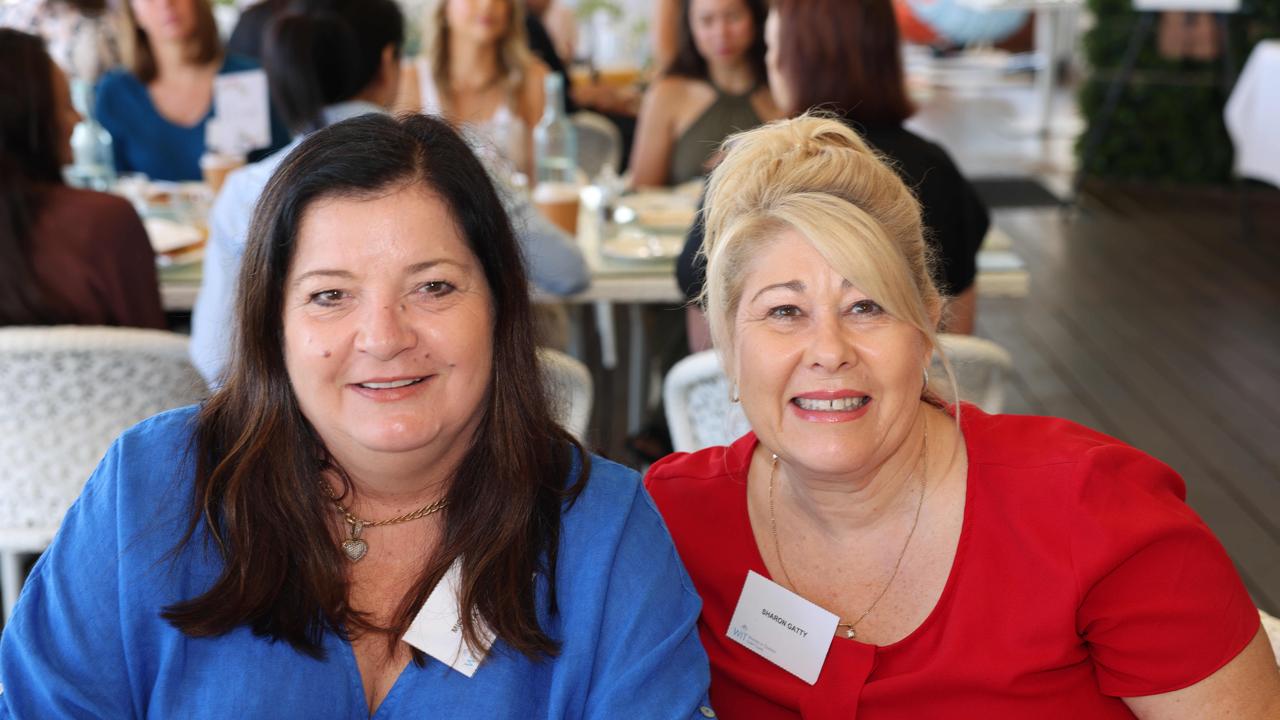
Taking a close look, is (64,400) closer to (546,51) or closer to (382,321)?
(382,321)

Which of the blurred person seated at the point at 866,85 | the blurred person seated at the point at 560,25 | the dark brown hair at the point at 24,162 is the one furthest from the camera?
the blurred person seated at the point at 560,25

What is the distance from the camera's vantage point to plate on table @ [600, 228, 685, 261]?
124 inches

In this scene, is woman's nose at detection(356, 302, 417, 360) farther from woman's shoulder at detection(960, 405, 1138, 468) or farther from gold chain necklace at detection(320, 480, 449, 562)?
woman's shoulder at detection(960, 405, 1138, 468)

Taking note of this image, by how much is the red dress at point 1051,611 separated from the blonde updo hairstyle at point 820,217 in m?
0.18

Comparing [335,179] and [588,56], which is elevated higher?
[335,179]

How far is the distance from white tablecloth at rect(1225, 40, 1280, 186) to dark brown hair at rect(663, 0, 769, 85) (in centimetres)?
Answer: 351

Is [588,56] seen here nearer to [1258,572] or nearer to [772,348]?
[1258,572]

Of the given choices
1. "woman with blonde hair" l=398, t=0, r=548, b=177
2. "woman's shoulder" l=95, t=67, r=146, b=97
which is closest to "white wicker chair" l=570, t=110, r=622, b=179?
"woman with blonde hair" l=398, t=0, r=548, b=177

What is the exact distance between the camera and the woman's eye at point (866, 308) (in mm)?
1540

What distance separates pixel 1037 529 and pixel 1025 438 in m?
0.14

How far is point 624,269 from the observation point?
3133mm

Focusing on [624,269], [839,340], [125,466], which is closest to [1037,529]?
[839,340]

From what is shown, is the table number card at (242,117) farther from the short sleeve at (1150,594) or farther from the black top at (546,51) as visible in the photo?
the short sleeve at (1150,594)

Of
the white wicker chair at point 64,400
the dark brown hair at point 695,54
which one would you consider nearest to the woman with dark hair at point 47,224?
the white wicker chair at point 64,400
